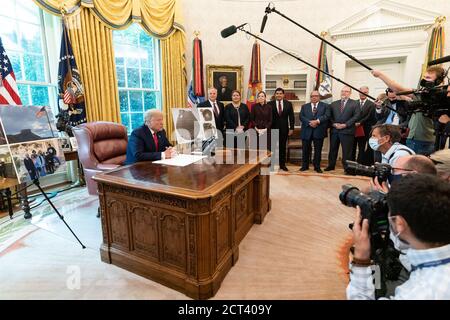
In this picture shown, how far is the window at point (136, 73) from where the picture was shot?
4.61 metres

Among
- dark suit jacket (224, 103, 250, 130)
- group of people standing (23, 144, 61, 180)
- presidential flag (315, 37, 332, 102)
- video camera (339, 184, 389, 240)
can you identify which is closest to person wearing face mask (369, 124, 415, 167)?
video camera (339, 184, 389, 240)

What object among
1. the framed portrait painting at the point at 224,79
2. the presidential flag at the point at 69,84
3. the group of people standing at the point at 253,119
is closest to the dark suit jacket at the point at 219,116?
the group of people standing at the point at 253,119

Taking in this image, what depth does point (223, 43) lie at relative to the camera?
577 cm

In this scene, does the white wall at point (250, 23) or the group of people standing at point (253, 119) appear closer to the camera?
the group of people standing at point (253, 119)

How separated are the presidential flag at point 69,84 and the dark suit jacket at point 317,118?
3.73m

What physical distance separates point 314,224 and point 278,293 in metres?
1.21

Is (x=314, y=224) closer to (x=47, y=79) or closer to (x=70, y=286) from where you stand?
(x=70, y=286)

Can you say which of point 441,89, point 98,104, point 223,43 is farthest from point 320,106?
point 98,104

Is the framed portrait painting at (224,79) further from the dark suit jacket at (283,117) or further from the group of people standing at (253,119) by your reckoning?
the dark suit jacket at (283,117)

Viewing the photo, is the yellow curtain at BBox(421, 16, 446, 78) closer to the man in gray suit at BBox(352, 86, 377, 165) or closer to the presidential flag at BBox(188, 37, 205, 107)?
the man in gray suit at BBox(352, 86, 377, 165)

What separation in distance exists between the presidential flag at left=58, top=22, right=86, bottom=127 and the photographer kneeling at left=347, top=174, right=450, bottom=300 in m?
4.01

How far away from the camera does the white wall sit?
5.43m

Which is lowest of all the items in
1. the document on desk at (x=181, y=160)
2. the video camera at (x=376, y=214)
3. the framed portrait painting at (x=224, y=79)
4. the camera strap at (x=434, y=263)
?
the document on desk at (x=181, y=160)

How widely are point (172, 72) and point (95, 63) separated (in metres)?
1.57
